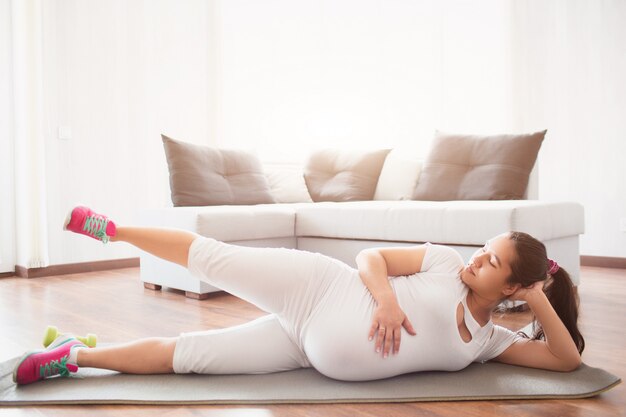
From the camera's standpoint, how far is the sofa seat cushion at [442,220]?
2.60m

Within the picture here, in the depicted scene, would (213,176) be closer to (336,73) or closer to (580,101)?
(336,73)

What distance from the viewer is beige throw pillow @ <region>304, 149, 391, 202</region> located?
3.86 meters

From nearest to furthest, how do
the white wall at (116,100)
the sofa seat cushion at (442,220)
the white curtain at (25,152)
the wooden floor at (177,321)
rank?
the wooden floor at (177,321) → the sofa seat cushion at (442,220) → the white curtain at (25,152) → the white wall at (116,100)

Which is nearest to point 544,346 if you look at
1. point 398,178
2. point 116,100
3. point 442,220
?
point 442,220

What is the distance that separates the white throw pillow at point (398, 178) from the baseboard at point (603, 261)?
1.63 metres

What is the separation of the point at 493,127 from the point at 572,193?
0.82m

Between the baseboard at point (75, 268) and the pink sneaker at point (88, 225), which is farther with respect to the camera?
the baseboard at point (75, 268)

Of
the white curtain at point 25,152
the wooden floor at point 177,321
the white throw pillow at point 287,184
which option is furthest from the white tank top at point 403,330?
the white curtain at point 25,152

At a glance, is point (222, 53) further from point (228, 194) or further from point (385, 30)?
point (228, 194)

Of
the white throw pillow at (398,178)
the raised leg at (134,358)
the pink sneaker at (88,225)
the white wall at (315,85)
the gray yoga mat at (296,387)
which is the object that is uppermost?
the white wall at (315,85)

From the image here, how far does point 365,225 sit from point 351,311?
1.72 m

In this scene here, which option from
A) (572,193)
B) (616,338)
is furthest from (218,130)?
(616,338)

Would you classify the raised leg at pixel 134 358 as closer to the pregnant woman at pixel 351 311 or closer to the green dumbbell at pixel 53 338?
the pregnant woman at pixel 351 311

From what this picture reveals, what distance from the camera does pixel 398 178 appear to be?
376 centimetres
